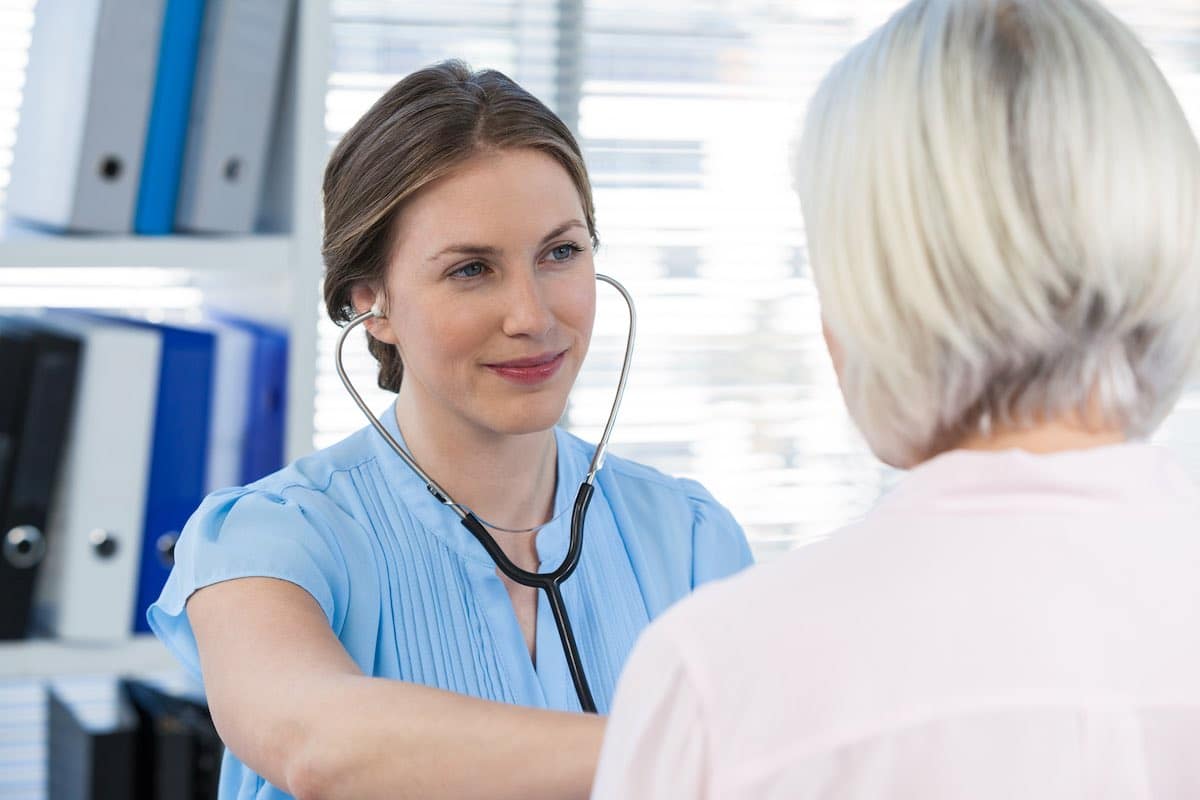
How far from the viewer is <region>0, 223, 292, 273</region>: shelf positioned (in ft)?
5.03

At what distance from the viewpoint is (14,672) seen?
1.57 m

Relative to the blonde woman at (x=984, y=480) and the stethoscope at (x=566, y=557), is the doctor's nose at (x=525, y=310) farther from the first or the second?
the blonde woman at (x=984, y=480)

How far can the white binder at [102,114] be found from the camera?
154 cm

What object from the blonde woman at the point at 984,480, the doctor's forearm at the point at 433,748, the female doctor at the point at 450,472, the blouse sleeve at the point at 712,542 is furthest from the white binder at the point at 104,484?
the blonde woman at the point at 984,480

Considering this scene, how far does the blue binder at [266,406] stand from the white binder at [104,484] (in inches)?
5.5

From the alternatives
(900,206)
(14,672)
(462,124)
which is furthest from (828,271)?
(14,672)

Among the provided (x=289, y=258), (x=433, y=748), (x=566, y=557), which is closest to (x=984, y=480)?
(x=433, y=748)

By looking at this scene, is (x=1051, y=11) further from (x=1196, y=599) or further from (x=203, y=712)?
(x=203, y=712)

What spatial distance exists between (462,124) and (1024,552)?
78 cm

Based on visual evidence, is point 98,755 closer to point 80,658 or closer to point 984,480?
point 80,658

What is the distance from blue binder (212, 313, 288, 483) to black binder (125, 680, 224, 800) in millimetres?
293

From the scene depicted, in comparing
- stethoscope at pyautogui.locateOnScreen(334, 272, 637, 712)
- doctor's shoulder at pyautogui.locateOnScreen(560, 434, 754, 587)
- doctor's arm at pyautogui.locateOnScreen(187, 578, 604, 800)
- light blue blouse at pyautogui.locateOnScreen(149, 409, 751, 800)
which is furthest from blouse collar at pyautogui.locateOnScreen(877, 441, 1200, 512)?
doctor's shoulder at pyautogui.locateOnScreen(560, 434, 754, 587)

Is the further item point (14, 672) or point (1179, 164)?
point (14, 672)

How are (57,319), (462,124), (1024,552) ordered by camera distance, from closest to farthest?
(1024,552)
(462,124)
(57,319)
